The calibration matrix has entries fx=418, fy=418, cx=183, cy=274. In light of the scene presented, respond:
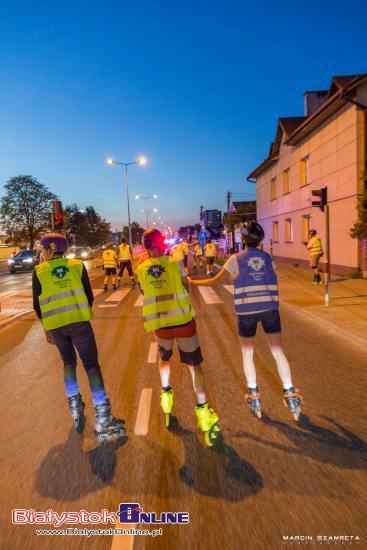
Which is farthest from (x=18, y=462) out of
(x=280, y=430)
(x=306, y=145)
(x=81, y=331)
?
(x=306, y=145)

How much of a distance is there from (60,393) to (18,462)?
5.52 ft

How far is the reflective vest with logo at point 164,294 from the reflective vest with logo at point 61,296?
0.62m

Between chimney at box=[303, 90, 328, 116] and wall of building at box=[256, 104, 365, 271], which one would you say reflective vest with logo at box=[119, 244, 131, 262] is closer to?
wall of building at box=[256, 104, 365, 271]

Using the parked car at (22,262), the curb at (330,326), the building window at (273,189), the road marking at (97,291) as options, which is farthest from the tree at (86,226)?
the curb at (330,326)

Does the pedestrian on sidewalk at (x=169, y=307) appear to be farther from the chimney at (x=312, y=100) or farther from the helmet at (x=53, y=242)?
the chimney at (x=312, y=100)

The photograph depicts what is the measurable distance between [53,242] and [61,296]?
55cm

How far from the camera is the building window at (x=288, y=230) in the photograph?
→ 26016 millimetres

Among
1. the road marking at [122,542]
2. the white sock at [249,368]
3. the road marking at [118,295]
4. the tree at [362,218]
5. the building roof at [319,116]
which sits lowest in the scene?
the road marking at [122,542]

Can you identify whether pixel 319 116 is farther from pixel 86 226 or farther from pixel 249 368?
pixel 86 226

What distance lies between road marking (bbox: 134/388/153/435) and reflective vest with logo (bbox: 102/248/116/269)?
1084 centimetres

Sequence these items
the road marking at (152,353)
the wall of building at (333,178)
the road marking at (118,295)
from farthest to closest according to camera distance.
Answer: the wall of building at (333,178) < the road marking at (118,295) < the road marking at (152,353)

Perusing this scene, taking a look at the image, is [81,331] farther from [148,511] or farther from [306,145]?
[306,145]

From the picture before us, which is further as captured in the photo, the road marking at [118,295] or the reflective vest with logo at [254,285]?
the road marking at [118,295]

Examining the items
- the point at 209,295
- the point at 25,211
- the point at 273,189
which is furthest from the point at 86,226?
the point at 209,295
